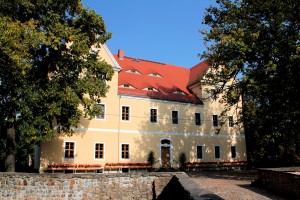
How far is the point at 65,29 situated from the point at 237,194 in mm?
13178

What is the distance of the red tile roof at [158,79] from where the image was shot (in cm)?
2919

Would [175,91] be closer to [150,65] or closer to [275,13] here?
[150,65]

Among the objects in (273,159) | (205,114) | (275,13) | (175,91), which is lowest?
(273,159)

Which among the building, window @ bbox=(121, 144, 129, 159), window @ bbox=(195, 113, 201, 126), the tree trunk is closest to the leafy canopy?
the tree trunk

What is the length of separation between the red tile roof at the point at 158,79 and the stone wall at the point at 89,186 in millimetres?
15903

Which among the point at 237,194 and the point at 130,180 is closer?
the point at 237,194

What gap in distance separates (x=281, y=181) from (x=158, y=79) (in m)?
21.2

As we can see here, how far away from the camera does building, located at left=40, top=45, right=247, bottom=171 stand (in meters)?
25.1

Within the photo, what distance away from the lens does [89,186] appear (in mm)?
11742

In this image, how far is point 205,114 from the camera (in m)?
31.5

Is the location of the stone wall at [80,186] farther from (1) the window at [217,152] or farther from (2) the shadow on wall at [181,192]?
(1) the window at [217,152]

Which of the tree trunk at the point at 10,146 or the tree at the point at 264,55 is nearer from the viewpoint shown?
the tree at the point at 264,55

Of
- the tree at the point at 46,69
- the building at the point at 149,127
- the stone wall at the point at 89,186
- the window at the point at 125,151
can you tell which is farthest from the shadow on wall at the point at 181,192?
the window at the point at 125,151

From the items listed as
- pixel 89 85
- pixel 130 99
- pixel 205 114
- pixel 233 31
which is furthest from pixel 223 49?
pixel 205 114
